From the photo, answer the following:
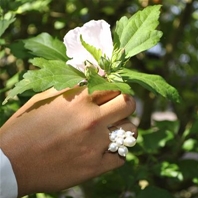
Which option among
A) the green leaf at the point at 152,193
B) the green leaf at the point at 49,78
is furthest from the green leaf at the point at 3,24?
the green leaf at the point at 152,193

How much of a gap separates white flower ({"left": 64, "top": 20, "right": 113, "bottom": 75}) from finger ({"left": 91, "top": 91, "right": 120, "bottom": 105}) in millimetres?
56

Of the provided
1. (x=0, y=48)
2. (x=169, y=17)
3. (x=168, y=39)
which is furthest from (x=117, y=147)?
(x=169, y=17)

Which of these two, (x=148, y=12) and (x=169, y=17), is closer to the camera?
(x=148, y=12)

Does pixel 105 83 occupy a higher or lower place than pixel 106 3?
higher

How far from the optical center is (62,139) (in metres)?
1.05

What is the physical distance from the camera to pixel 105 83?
105 centimetres

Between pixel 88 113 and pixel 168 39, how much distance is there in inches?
60.8

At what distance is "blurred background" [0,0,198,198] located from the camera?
161cm

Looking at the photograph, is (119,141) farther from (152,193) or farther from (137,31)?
(152,193)

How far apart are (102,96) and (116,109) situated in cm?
5

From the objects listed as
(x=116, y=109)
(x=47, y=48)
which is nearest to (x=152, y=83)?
(x=116, y=109)

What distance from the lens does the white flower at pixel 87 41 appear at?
1111mm

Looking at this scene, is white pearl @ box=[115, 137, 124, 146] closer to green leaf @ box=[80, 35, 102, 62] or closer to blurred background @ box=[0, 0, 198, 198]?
green leaf @ box=[80, 35, 102, 62]

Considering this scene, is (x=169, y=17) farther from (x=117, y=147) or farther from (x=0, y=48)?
(x=117, y=147)
